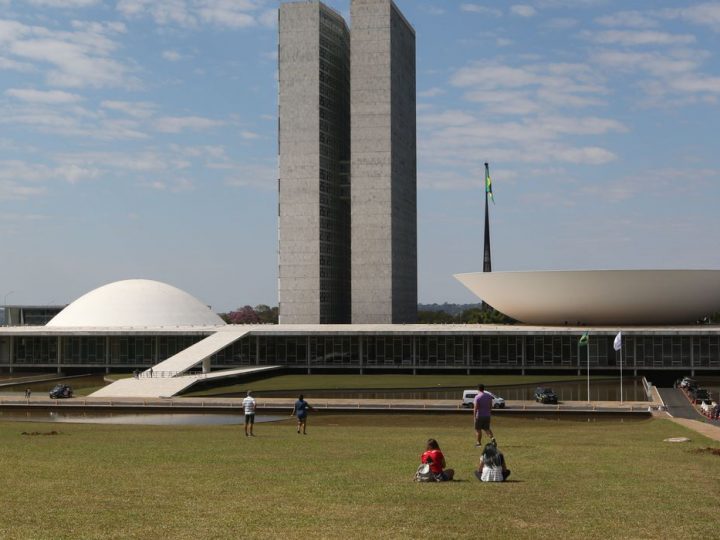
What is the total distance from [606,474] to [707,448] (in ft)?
26.2

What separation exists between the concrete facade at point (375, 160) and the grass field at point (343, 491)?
90296 mm

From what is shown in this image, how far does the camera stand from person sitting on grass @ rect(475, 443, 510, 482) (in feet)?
63.9

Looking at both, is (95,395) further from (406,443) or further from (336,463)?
(336,463)

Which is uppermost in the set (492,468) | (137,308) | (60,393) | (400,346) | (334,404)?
(137,308)

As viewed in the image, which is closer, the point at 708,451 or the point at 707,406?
the point at 708,451

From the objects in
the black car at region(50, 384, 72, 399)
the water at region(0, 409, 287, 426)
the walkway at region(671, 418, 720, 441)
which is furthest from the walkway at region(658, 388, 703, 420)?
the black car at region(50, 384, 72, 399)

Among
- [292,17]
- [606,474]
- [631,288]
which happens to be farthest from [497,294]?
[606,474]

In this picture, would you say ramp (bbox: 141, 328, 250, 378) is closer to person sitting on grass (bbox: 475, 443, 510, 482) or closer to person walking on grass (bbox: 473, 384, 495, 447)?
person walking on grass (bbox: 473, 384, 495, 447)

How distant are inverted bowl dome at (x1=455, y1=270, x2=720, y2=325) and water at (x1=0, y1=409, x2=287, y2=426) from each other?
4110cm

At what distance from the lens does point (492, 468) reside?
19484 mm

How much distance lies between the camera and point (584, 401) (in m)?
57.4

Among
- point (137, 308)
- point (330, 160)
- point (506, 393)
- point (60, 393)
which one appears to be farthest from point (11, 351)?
point (506, 393)

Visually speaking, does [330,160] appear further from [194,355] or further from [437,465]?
[437,465]

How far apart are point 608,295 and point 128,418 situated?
158ft
